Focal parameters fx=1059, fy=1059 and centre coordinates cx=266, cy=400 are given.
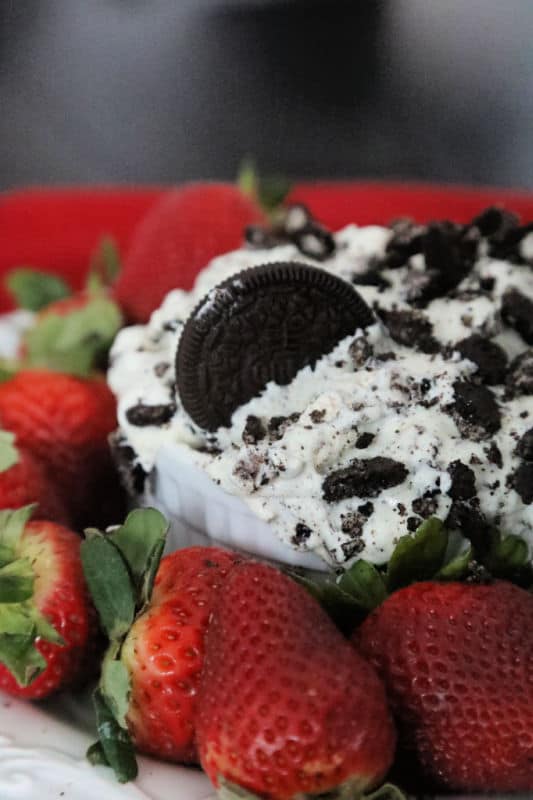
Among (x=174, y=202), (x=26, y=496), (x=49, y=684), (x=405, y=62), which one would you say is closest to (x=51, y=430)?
(x=26, y=496)

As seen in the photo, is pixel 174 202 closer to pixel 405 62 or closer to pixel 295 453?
pixel 295 453

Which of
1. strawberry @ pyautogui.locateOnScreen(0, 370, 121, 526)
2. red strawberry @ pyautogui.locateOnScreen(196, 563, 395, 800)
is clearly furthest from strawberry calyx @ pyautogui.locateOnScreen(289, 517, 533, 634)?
strawberry @ pyautogui.locateOnScreen(0, 370, 121, 526)

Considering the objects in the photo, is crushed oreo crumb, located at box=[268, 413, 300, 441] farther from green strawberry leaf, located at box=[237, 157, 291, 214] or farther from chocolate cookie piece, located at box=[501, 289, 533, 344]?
green strawberry leaf, located at box=[237, 157, 291, 214]

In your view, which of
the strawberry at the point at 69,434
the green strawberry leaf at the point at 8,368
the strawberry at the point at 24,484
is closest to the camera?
the strawberry at the point at 24,484

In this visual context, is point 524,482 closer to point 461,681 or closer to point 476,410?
point 476,410

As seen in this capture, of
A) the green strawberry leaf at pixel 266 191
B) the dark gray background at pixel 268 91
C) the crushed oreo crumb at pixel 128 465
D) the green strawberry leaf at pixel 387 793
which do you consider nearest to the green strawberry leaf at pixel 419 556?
the green strawberry leaf at pixel 387 793

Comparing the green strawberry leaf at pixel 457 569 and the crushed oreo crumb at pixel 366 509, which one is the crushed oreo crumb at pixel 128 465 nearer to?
the crushed oreo crumb at pixel 366 509
